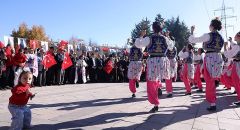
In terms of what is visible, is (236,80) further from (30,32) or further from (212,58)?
(30,32)

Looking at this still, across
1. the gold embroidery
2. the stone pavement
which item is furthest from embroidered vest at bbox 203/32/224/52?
the stone pavement

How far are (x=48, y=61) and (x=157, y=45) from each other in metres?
8.66

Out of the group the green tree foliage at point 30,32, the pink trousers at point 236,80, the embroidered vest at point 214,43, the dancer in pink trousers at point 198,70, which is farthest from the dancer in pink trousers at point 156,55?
the green tree foliage at point 30,32

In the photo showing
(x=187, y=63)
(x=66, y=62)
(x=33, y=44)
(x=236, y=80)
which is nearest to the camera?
(x=236, y=80)

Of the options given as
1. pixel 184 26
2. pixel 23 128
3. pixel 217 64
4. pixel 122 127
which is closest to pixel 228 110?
pixel 217 64

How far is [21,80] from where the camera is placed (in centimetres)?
538

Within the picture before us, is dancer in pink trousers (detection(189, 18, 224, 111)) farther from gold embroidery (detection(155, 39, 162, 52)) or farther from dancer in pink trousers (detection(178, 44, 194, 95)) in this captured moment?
dancer in pink trousers (detection(178, 44, 194, 95))

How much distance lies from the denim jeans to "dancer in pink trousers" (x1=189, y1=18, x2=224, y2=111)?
13.7 feet

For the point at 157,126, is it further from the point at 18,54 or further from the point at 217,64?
the point at 18,54

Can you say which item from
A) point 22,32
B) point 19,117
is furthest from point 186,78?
point 22,32

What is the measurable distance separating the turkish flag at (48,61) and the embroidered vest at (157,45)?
8.39 metres

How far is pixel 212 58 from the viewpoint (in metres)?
7.64

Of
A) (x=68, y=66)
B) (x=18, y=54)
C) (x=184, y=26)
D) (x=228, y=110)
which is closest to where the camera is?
(x=228, y=110)

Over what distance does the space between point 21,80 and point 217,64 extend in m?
4.46
